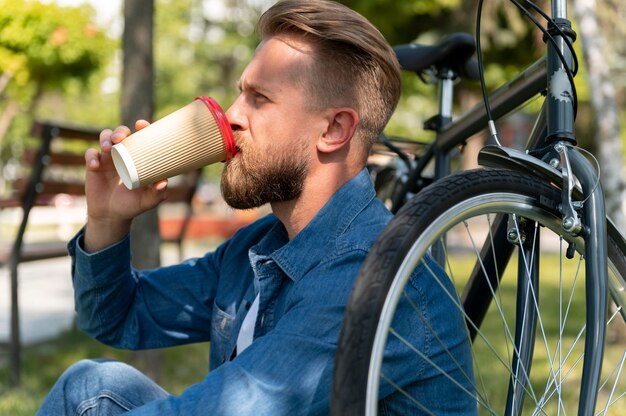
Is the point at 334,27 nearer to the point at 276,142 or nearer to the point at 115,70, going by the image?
the point at 276,142

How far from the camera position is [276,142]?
1930mm

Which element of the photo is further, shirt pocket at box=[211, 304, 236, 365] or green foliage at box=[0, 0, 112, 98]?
green foliage at box=[0, 0, 112, 98]

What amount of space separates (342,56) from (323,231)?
42 cm

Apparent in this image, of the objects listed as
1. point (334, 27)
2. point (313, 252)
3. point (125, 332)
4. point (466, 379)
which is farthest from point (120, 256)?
point (466, 379)

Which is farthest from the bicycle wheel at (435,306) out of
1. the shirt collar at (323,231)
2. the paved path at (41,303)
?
the paved path at (41,303)

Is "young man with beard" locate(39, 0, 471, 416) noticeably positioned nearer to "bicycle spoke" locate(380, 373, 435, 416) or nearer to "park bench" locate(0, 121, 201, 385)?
"bicycle spoke" locate(380, 373, 435, 416)

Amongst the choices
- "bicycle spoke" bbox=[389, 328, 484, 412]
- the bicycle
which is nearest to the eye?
the bicycle

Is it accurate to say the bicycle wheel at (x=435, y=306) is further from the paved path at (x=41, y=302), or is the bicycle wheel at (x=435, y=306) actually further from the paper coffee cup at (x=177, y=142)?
the paved path at (x=41, y=302)

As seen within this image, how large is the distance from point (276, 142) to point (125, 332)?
74 centimetres

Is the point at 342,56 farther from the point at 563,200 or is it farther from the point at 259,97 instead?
the point at 563,200

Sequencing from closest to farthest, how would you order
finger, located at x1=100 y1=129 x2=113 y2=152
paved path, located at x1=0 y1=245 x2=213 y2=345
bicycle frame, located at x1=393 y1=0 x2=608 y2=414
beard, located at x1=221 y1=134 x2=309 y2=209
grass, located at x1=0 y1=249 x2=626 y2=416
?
bicycle frame, located at x1=393 y1=0 x2=608 y2=414
beard, located at x1=221 y1=134 x2=309 y2=209
finger, located at x1=100 y1=129 x2=113 y2=152
grass, located at x1=0 y1=249 x2=626 y2=416
paved path, located at x1=0 y1=245 x2=213 y2=345

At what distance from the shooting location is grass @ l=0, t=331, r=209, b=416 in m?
3.96

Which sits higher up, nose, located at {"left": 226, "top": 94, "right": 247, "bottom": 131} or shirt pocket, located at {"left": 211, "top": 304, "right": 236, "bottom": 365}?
nose, located at {"left": 226, "top": 94, "right": 247, "bottom": 131}

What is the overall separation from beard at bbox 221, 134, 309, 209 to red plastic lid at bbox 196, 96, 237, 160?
38 millimetres
